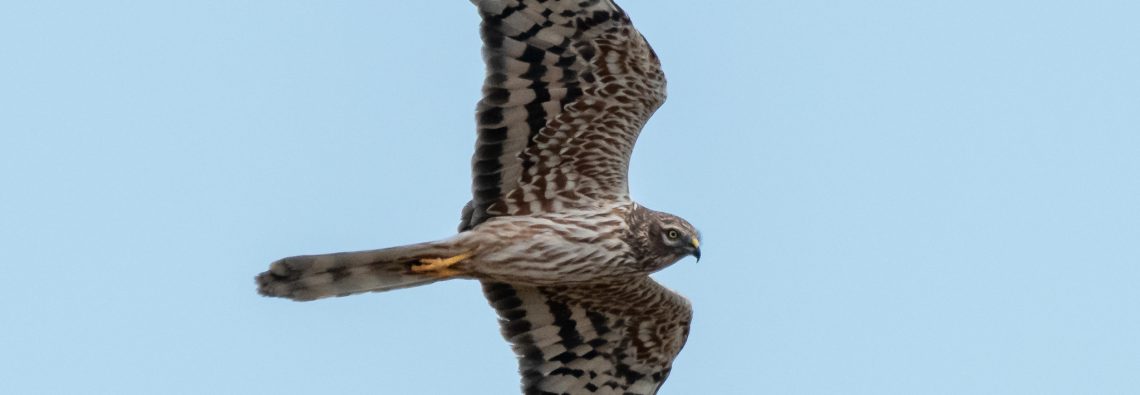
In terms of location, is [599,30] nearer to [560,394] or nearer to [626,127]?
[626,127]

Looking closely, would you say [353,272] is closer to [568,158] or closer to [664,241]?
[568,158]

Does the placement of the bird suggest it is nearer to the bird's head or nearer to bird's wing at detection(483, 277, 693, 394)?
the bird's head

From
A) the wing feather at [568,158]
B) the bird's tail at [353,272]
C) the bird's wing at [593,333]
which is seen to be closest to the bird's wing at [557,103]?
the wing feather at [568,158]

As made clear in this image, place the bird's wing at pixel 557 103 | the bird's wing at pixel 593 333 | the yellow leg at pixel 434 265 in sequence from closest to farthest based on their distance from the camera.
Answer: the bird's wing at pixel 557 103 → the yellow leg at pixel 434 265 → the bird's wing at pixel 593 333

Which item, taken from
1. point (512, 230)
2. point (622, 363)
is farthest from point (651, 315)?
point (512, 230)

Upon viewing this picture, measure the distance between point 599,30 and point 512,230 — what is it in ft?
5.20

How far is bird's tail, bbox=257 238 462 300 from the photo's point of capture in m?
13.1

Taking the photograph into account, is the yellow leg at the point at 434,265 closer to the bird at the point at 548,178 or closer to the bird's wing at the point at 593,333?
the bird at the point at 548,178

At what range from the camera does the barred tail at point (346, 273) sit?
43.0 ft

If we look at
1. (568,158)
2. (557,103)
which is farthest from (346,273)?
(557,103)

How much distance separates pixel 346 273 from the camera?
1321cm

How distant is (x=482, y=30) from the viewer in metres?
13.0

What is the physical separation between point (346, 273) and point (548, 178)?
1.63 metres

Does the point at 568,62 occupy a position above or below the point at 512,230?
above
